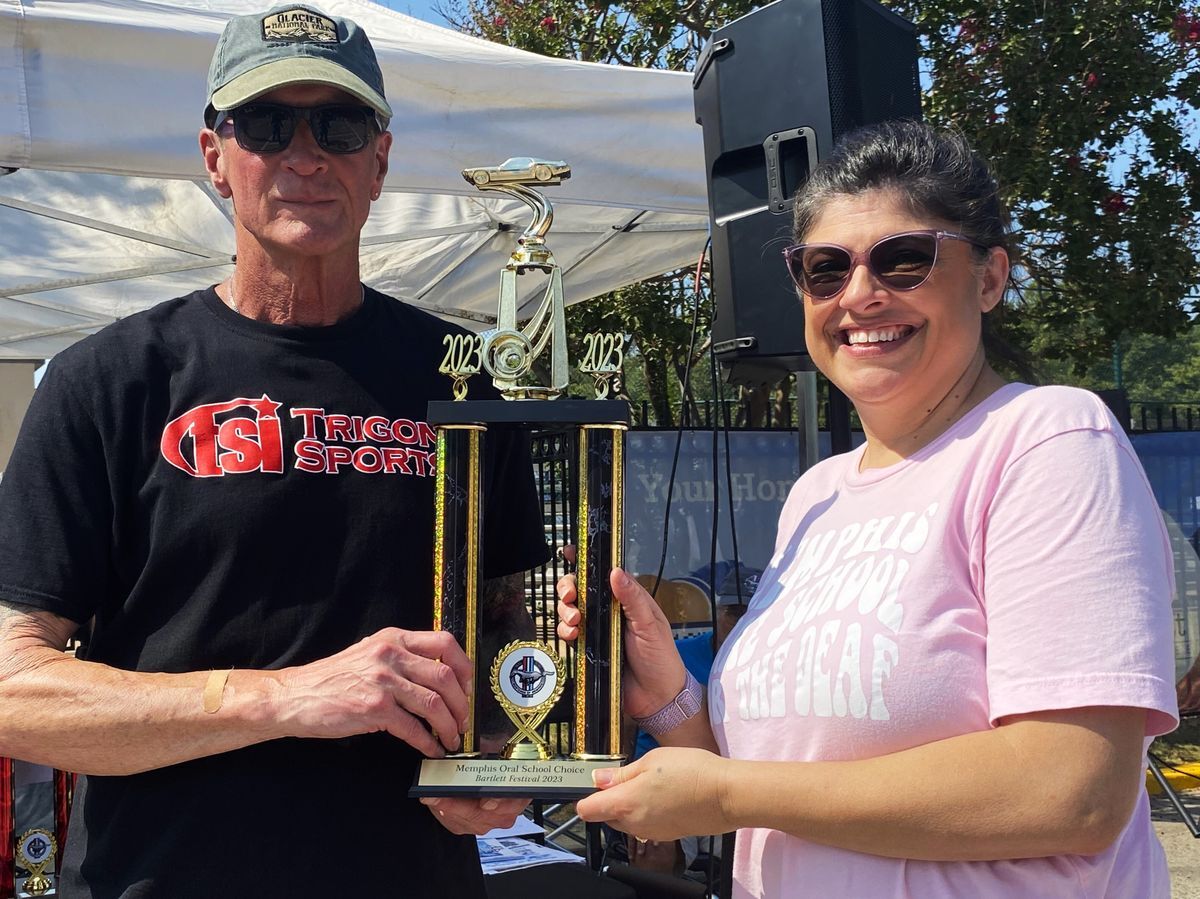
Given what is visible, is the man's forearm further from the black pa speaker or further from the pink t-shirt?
the black pa speaker

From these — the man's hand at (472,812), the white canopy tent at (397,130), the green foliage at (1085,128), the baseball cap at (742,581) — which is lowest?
the man's hand at (472,812)

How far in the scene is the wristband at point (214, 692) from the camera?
145cm

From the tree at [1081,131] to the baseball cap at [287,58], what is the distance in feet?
18.3

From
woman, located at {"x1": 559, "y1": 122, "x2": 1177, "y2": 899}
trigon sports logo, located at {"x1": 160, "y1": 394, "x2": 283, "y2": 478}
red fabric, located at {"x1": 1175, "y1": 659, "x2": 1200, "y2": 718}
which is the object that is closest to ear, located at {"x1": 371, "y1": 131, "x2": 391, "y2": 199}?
trigon sports logo, located at {"x1": 160, "y1": 394, "x2": 283, "y2": 478}

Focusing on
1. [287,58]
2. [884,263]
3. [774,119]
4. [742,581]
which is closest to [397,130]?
[774,119]

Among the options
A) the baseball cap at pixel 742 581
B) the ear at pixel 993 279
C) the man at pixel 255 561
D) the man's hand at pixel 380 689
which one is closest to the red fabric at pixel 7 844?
the man at pixel 255 561

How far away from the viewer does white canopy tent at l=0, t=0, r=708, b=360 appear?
8.54ft

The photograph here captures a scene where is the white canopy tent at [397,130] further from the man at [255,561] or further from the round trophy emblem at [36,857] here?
the round trophy emblem at [36,857]

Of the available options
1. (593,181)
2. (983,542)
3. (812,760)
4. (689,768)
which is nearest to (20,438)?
(689,768)

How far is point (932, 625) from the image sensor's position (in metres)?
1.33

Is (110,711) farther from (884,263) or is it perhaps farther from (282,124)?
(884,263)

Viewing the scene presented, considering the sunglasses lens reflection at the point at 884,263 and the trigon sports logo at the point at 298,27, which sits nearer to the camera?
the sunglasses lens reflection at the point at 884,263

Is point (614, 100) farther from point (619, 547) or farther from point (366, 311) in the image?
point (619, 547)

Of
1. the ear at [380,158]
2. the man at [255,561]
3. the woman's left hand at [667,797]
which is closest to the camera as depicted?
the woman's left hand at [667,797]
